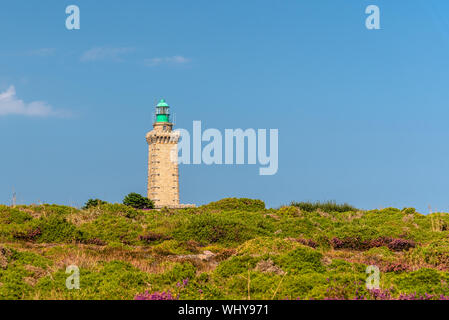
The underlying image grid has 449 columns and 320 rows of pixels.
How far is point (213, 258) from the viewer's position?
22.0 m

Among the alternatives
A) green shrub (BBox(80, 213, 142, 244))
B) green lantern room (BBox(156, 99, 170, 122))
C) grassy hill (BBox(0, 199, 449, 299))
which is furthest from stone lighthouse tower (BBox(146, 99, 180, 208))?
green shrub (BBox(80, 213, 142, 244))

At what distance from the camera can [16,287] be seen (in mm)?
13953

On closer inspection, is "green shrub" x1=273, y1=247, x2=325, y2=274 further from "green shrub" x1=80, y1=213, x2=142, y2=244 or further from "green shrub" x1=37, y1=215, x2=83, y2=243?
"green shrub" x1=37, y1=215, x2=83, y2=243

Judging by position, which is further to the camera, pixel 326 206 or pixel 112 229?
pixel 326 206

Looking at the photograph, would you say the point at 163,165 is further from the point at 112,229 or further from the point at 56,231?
the point at 56,231

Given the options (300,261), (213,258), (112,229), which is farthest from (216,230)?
(300,261)

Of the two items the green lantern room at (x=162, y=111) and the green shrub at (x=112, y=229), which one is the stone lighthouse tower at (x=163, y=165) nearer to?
the green lantern room at (x=162, y=111)

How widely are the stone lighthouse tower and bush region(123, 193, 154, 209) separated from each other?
6222 mm

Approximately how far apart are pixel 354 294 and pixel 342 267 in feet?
14.9

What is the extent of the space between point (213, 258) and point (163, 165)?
4886 centimetres

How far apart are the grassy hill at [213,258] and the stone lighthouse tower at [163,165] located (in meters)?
28.7

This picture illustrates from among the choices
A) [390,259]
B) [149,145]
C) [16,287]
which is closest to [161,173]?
[149,145]

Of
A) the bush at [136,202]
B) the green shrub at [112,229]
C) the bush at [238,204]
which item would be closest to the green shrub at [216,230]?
the green shrub at [112,229]
